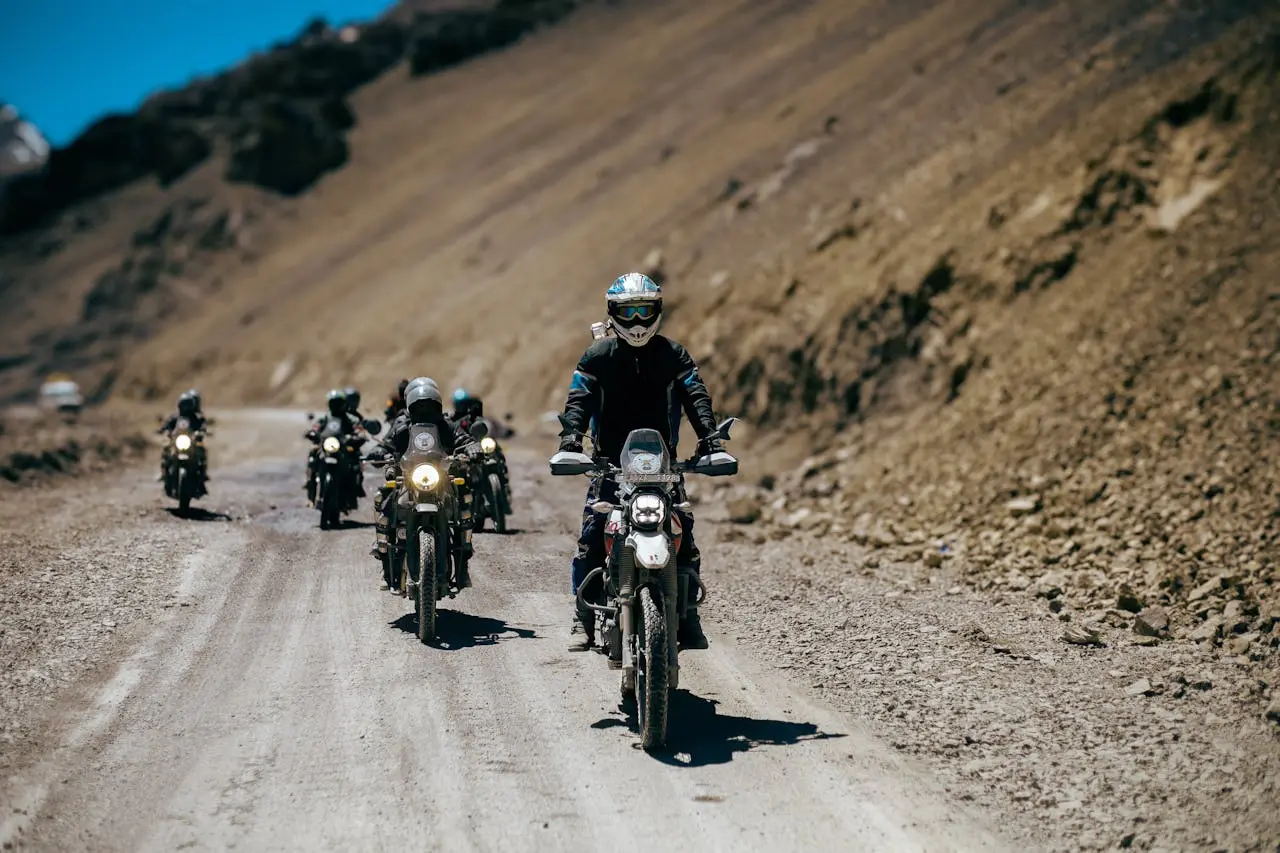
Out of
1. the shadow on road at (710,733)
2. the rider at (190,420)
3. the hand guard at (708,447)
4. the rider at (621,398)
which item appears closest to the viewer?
the shadow on road at (710,733)

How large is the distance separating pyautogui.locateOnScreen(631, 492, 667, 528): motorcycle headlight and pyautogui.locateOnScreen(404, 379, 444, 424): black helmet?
3865 millimetres

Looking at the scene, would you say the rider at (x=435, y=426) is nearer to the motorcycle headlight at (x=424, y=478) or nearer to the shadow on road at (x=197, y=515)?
the motorcycle headlight at (x=424, y=478)

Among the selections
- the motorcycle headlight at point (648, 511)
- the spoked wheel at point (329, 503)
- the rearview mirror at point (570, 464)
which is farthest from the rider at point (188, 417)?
the motorcycle headlight at point (648, 511)

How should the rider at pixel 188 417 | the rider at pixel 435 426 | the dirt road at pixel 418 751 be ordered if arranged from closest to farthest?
the dirt road at pixel 418 751, the rider at pixel 435 426, the rider at pixel 188 417

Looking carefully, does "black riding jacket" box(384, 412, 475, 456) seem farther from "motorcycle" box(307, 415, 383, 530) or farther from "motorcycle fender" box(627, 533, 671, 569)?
"motorcycle" box(307, 415, 383, 530)

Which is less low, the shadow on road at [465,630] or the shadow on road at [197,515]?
the shadow on road at [197,515]

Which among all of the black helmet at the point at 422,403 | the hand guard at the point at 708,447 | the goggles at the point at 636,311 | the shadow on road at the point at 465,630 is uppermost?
the goggles at the point at 636,311

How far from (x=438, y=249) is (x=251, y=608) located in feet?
173

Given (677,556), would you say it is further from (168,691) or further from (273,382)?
(273,382)

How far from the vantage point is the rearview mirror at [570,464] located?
7.11 metres

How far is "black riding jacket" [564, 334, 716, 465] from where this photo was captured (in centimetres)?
770

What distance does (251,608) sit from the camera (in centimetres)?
1073

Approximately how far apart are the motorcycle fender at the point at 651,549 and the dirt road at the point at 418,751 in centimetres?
116

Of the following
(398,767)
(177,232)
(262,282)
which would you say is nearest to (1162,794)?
(398,767)
